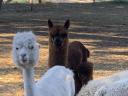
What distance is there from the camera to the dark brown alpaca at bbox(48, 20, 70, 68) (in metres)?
9.03

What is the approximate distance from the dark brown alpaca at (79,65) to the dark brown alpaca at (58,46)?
0.29 metres

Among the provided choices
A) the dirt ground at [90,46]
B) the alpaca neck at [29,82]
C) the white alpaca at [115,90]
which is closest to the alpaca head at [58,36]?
the dirt ground at [90,46]

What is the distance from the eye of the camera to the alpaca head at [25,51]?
5.24m

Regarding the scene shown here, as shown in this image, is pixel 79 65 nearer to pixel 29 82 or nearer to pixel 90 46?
pixel 29 82

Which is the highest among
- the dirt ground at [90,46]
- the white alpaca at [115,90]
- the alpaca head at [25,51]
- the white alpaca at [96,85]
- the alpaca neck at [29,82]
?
the white alpaca at [115,90]

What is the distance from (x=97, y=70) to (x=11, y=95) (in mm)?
3586

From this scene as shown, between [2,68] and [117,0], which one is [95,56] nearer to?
[2,68]

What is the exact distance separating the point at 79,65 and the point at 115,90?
17.7 feet

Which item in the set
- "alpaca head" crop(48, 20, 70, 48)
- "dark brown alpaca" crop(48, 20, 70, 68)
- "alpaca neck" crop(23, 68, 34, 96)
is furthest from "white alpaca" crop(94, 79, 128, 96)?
"alpaca head" crop(48, 20, 70, 48)

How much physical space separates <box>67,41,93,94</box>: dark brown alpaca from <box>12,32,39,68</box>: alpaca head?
2.41 m

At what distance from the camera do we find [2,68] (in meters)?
13.7

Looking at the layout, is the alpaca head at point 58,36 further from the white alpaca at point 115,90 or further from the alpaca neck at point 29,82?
the white alpaca at point 115,90

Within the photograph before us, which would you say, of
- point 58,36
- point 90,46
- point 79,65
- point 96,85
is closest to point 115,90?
point 96,85

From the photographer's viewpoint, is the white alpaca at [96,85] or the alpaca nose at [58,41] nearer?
the white alpaca at [96,85]
